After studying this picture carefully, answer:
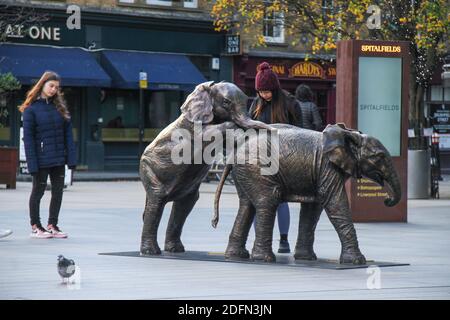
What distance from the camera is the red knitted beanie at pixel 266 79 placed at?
13208mm

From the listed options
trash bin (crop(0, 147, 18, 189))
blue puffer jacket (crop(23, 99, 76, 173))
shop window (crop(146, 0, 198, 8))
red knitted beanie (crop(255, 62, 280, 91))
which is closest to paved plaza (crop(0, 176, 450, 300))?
blue puffer jacket (crop(23, 99, 76, 173))

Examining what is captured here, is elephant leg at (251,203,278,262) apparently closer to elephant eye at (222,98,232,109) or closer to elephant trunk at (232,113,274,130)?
elephant trunk at (232,113,274,130)

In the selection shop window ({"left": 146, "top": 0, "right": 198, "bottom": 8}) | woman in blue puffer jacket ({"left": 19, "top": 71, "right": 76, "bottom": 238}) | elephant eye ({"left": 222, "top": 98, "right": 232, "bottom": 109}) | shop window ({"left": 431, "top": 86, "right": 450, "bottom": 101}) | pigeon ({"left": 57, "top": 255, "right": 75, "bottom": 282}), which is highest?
shop window ({"left": 146, "top": 0, "right": 198, "bottom": 8})

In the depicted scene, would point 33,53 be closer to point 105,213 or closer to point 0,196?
point 0,196

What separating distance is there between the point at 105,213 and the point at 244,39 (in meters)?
22.7

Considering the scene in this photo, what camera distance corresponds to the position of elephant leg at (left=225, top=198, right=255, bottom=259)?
12.6m

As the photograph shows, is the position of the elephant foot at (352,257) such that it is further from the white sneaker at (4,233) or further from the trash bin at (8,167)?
the trash bin at (8,167)

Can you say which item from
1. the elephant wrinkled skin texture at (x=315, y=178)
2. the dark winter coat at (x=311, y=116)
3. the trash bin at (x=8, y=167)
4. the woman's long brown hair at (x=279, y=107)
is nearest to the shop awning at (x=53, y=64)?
the trash bin at (x=8, y=167)

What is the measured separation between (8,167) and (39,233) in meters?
12.3

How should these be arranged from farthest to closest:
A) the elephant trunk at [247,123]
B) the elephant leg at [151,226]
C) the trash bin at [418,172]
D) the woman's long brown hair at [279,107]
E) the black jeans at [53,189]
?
the trash bin at [418,172] → the black jeans at [53,189] → the woman's long brown hair at [279,107] → the elephant leg at [151,226] → the elephant trunk at [247,123]

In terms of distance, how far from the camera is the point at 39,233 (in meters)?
15.2

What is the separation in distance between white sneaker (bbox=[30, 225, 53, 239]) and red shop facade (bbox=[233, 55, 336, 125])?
26.6 meters

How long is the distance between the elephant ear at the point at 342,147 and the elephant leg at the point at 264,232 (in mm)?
740

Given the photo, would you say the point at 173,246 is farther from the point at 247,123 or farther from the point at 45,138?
the point at 45,138
